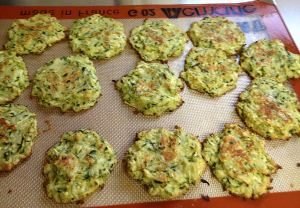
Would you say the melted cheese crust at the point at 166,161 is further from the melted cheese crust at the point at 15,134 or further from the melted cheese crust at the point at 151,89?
the melted cheese crust at the point at 15,134

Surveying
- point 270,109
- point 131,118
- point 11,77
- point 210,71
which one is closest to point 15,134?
point 11,77

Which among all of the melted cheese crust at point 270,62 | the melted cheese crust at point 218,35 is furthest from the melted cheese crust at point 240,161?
the melted cheese crust at point 218,35

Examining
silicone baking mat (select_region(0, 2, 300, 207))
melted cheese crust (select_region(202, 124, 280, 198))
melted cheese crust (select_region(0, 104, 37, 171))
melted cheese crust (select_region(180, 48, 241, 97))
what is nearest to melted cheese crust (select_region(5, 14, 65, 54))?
silicone baking mat (select_region(0, 2, 300, 207))

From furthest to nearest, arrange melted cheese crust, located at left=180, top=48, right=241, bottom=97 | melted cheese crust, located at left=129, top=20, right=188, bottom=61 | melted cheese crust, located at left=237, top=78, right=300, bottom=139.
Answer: melted cheese crust, located at left=129, top=20, right=188, bottom=61 → melted cheese crust, located at left=180, top=48, right=241, bottom=97 → melted cheese crust, located at left=237, top=78, right=300, bottom=139

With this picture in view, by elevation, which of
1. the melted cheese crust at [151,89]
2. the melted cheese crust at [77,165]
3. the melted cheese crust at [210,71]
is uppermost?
the melted cheese crust at [210,71]

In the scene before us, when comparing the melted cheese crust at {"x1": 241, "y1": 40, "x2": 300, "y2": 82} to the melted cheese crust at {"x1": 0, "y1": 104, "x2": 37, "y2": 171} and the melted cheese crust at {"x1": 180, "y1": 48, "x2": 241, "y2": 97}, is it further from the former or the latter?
the melted cheese crust at {"x1": 0, "y1": 104, "x2": 37, "y2": 171}

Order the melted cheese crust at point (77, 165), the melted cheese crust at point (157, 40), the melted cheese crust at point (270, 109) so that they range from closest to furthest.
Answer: the melted cheese crust at point (77, 165) → the melted cheese crust at point (270, 109) → the melted cheese crust at point (157, 40)

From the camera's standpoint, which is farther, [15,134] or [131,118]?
[131,118]

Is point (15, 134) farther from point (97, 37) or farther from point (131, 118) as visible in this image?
point (97, 37)
